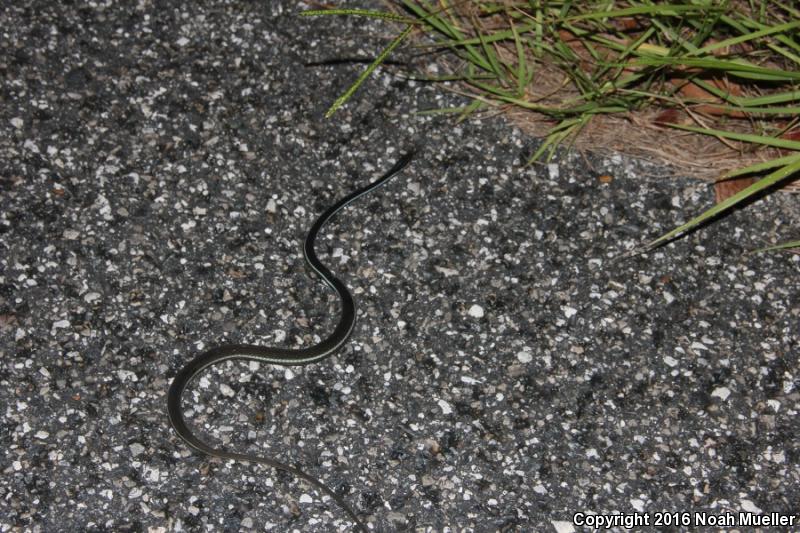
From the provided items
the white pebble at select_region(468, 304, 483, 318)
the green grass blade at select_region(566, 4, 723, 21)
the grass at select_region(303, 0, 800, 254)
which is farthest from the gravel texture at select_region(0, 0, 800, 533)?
the green grass blade at select_region(566, 4, 723, 21)

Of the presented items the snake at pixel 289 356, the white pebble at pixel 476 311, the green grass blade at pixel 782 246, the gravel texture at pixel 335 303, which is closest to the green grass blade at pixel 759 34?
the gravel texture at pixel 335 303

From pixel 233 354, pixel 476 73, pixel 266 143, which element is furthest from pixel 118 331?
pixel 476 73

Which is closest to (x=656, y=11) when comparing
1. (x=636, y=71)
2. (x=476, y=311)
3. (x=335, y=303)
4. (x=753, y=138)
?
(x=636, y=71)

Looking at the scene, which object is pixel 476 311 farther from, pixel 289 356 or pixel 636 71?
pixel 636 71

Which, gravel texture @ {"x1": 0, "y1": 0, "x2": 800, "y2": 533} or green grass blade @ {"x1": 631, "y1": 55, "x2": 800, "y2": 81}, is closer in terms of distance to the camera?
gravel texture @ {"x1": 0, "y1": 0, "x2": 800, "y2": 533}

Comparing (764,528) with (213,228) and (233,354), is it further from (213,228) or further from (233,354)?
(213,228)

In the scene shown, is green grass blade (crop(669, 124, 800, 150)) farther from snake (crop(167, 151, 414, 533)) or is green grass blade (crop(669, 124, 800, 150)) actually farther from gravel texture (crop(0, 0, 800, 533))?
snake (crop(167, 151, 414, 533))
